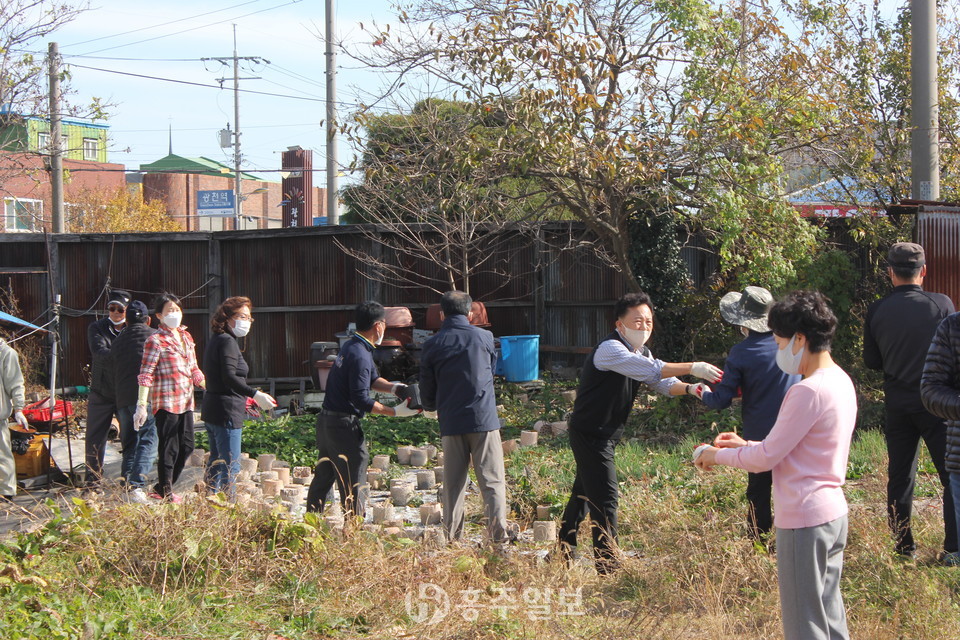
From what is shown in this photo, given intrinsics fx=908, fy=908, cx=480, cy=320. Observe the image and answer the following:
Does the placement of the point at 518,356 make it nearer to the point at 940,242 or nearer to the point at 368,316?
the point at 940,242

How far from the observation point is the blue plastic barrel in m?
12.7

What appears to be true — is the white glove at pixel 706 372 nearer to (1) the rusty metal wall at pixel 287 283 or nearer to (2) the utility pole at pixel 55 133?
(1) the rusty metal wall at pixel 287 283

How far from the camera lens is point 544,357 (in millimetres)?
13867

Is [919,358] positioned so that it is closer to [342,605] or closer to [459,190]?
[342,605]

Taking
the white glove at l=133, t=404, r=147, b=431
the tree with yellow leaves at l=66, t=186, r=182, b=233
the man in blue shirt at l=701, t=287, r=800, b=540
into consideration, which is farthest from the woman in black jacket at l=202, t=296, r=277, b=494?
the tree with yellow leaves at l=66, t=186, r=182, b=233

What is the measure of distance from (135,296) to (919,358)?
12234 mm

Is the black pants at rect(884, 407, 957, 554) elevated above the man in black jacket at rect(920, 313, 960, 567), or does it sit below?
below

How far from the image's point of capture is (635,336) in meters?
5.57

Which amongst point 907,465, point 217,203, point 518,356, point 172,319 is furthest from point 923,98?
point 217,203

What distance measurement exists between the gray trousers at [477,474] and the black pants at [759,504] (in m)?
1.60

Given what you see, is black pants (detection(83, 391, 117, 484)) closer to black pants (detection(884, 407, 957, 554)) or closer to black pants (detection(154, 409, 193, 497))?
black pants (detection(154, 409, 193, 497))

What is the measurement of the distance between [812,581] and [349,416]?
3525mm

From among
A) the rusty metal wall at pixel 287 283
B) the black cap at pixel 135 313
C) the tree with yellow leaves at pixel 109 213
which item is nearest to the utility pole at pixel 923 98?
the rusty metal wall at pixel 287 283

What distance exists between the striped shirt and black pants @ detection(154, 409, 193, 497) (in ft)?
0.31
